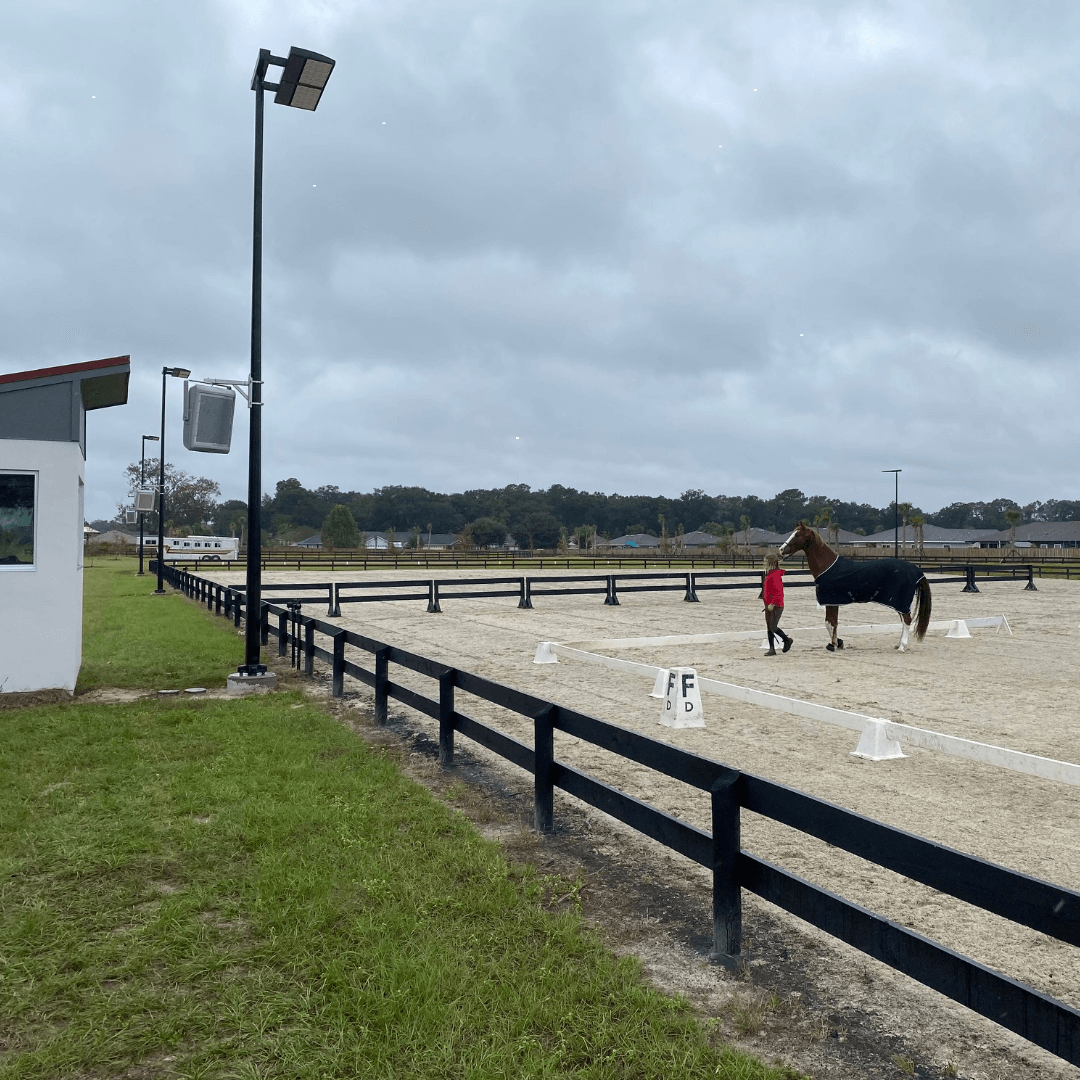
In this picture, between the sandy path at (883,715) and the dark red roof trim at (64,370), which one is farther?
the dark red roof trim at (64,370)

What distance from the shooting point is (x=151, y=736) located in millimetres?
7609

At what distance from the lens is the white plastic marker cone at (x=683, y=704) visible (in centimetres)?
819

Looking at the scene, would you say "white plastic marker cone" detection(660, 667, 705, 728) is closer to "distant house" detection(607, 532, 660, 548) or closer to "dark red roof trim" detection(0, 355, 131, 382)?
"dark red roof trim" detection(0, 355, 131, 382)

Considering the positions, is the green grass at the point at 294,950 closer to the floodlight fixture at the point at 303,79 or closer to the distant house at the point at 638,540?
the floodlight fixture at the point at 303,79

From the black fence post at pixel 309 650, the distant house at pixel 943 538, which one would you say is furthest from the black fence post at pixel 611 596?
the distant house at pixel 943 538

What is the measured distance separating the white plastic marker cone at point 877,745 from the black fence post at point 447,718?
11.4 ft

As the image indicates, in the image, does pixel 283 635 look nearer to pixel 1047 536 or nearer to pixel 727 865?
pixel 727 865

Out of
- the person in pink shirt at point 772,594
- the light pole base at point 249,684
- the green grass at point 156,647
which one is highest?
the person in pink shirt at point 772,594

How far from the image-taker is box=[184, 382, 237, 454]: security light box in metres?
9.56

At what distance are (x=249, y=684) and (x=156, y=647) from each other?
180 inches

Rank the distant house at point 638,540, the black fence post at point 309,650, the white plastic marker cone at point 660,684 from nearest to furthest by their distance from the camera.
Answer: the white plastic marker cone at point 660,684
the black fence post at point 309,650
the distant house at point 638,540

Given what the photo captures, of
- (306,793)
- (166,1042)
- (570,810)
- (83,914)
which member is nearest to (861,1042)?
(166,1042)

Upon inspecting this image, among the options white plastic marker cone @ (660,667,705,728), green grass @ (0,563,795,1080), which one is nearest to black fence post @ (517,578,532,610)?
white plastic marker cone @ (660,667,705,728)

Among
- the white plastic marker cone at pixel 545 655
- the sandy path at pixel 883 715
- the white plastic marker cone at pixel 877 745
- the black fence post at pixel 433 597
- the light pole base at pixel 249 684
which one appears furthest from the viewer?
the black fence post at pixel 433 597
